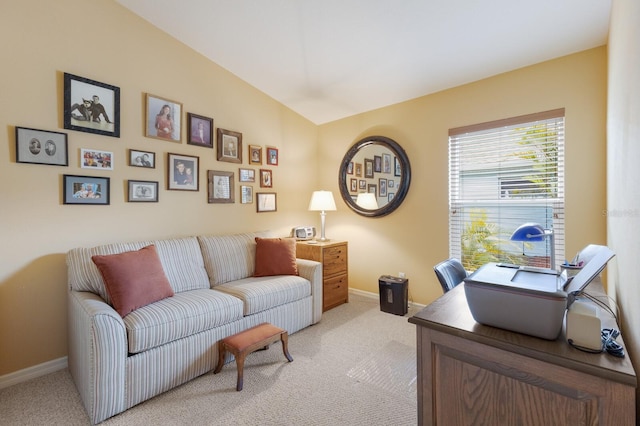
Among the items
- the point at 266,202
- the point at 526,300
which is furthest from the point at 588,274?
the point at 266,202

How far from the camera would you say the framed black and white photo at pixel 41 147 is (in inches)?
81.6

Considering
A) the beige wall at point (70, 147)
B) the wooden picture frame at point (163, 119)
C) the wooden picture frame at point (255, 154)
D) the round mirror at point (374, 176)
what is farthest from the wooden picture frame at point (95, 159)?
the round mirror at point (374, 176)

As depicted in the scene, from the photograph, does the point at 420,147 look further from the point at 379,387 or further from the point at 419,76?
the point at 379,387

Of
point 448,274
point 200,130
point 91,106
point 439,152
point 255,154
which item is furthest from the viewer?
point 255,154

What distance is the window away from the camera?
257cm

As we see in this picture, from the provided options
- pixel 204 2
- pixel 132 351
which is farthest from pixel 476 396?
pixel 204 2

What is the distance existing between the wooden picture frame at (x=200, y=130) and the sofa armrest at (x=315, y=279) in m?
1.68

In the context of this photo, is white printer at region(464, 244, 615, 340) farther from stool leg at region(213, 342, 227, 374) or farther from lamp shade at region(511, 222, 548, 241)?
stool leg at region(213, 342, 227, 374)

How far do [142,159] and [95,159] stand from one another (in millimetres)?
354

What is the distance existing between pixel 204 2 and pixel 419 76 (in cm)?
208

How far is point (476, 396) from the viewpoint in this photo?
994 millimetres

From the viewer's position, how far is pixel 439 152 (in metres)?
3.21

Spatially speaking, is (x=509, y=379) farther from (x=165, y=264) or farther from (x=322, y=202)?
(x=322, y=202)

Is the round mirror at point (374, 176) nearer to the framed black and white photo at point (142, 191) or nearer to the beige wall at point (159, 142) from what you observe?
the beige wall at point (159, 142)
